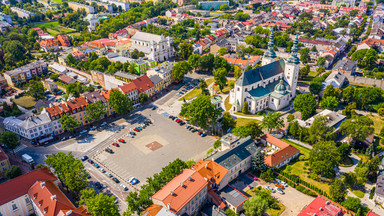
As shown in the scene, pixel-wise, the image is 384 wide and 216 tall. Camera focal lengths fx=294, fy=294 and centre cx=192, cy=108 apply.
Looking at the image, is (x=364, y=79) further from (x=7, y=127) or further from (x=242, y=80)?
(x=7, y=127)

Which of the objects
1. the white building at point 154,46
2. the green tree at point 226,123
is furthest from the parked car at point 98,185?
the white building at point 154,46

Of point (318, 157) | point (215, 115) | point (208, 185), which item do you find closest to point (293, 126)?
point (318, 157)

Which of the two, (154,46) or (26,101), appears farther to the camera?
(154,46)

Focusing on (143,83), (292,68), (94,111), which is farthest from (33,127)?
(292,68)

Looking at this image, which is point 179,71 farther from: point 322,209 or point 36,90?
point 322,209

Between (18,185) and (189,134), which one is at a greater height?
(18,185)
